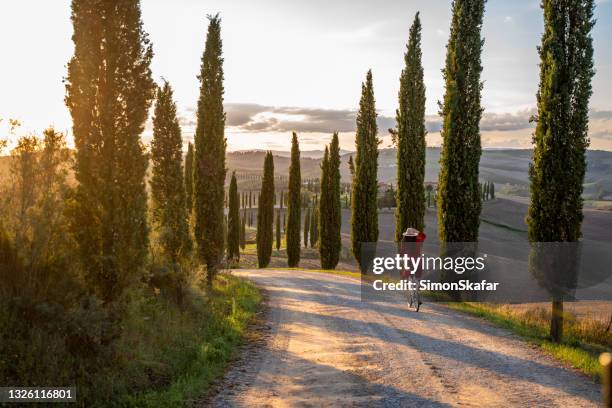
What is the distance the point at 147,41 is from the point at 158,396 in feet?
24.1

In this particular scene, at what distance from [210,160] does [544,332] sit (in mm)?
14563

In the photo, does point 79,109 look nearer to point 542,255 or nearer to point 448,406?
point 448,406

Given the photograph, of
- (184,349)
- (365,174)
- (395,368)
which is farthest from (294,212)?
(395,368)

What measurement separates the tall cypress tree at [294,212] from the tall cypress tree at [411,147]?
2122 cm

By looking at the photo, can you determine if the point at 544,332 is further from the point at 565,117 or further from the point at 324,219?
the point at 324,219

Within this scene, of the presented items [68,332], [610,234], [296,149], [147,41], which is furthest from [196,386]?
[610,234]

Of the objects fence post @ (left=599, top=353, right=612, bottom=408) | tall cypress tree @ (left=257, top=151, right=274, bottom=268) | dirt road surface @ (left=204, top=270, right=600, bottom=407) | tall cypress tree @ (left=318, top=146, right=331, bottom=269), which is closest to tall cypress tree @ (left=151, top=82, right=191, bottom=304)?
dirt road surface @ (left=204, top=270, right=600, bottom=407)

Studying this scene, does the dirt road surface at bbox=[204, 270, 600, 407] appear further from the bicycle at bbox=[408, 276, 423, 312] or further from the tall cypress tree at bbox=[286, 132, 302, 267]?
the tall cypress tree at bbox=[286, 132, 302, 267]

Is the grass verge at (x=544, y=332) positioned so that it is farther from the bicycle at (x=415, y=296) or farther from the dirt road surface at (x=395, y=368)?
the bicycle at (x=415, y=296)

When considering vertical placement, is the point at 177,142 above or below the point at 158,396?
above

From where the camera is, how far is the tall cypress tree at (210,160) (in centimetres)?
2012

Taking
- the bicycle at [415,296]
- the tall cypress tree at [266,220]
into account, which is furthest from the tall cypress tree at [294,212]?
the bicycle at [415,296]

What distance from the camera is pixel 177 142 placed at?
16953mm

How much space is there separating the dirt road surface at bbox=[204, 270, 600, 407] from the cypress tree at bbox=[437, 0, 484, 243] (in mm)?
6421
